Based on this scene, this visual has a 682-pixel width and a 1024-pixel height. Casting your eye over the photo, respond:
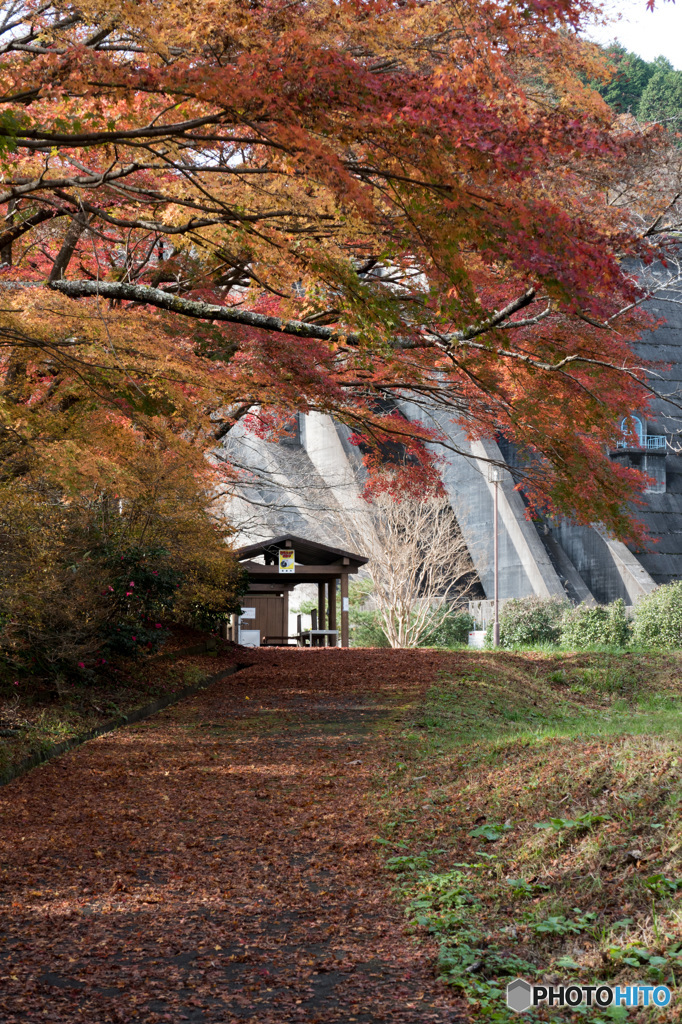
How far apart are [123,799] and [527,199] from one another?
5.12 meters

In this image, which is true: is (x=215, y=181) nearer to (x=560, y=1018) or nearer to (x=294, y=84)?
(x=294, y=84)

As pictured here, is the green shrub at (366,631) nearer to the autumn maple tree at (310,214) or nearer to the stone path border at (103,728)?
the stone path border at (103,728)

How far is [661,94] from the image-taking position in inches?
1577

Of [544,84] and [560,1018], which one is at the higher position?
[544,84]

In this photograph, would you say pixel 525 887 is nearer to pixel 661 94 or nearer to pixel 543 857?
pixel 543 857

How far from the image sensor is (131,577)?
1206 centimetres

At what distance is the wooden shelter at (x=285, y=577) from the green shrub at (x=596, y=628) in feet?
16.9

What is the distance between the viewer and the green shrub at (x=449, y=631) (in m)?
26.7

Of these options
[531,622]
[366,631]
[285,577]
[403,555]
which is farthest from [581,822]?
[366,631]

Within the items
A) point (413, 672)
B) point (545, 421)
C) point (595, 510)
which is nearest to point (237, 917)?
point (595, 510)

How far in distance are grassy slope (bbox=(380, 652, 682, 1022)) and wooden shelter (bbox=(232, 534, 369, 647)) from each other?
46.3 ft

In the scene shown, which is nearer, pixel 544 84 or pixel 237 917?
pixel 237 917

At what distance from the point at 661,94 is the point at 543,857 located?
4284cm

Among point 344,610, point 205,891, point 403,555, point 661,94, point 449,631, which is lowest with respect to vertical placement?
point 205,891
